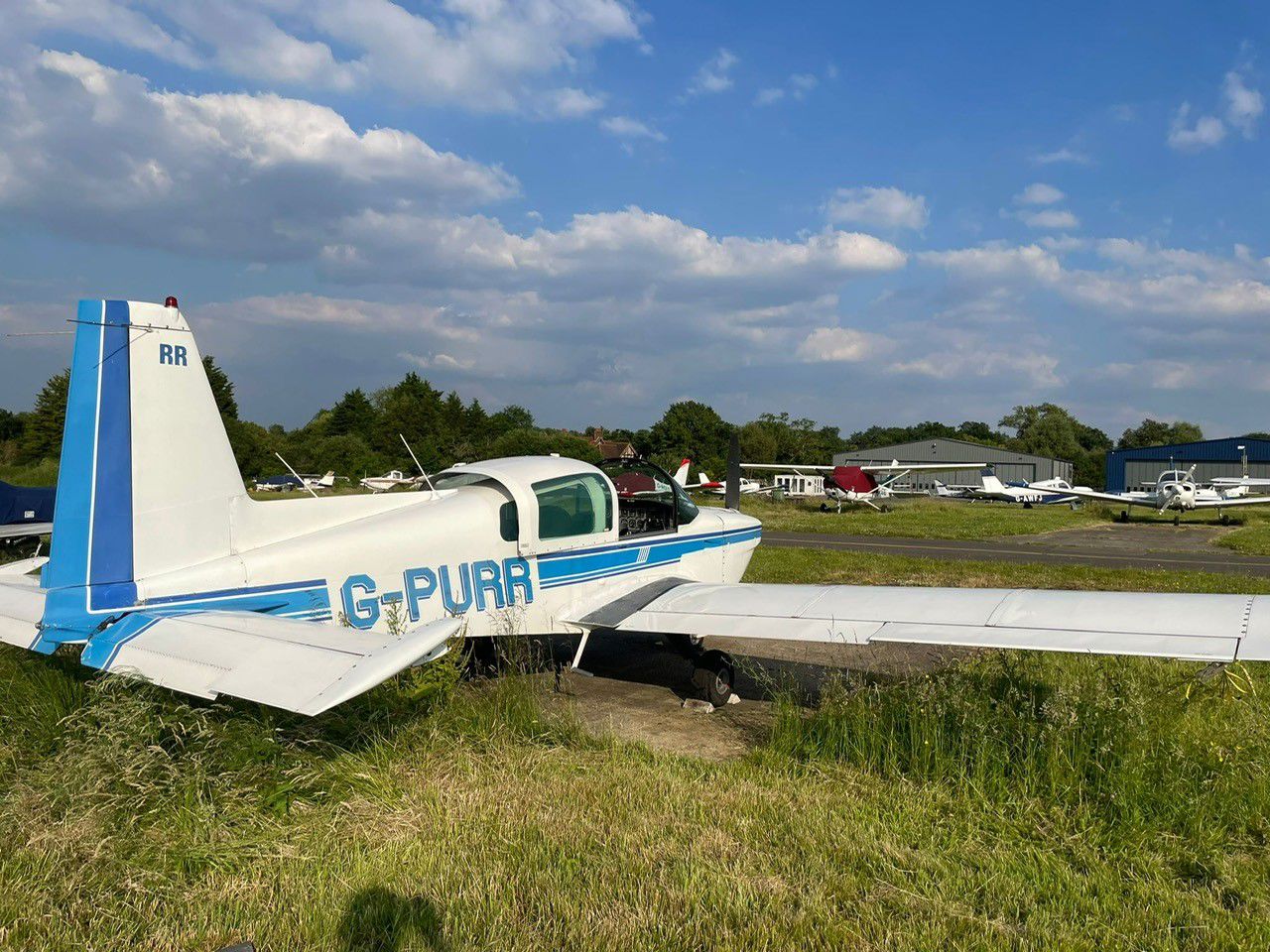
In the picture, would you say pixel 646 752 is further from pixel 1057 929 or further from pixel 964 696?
pixel 1057 929

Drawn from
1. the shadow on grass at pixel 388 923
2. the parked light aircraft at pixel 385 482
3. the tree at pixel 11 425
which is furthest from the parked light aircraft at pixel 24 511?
the tree at pixel 11 425

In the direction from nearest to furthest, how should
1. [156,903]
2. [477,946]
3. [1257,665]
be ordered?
[477,946] < [156,903] < [1257,665]

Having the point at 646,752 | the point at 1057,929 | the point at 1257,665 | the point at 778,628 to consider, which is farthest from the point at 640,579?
the point at 1257,665

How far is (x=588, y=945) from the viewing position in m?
2.79

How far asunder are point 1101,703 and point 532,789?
3.20m

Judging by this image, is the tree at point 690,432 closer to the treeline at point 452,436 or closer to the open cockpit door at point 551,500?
the treeline at point 452,436

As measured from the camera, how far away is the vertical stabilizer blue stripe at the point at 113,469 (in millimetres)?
4184

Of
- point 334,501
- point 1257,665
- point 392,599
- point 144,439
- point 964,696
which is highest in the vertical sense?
point 144,439

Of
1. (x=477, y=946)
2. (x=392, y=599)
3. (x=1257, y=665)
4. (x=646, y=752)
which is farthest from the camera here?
(x=1257, y=665)

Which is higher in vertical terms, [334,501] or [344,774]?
[334,501]

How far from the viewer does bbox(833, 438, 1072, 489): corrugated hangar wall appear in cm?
7588

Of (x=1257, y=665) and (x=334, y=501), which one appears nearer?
(x=334, y=501)

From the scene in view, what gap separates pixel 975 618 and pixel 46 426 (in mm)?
54493

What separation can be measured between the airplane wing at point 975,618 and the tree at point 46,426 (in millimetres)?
48768
